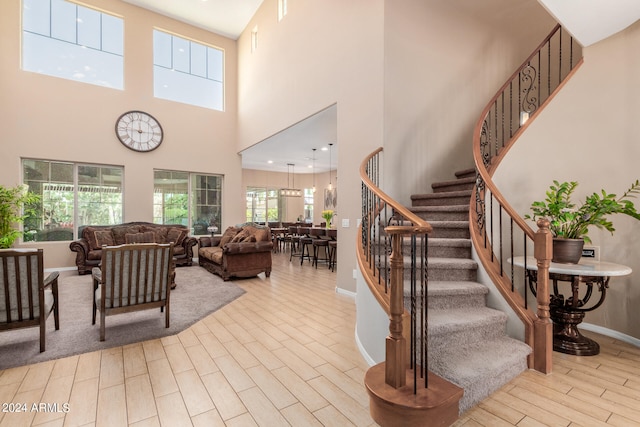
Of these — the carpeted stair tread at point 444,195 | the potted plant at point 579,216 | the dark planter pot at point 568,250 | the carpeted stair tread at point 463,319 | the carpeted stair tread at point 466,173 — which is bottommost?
the carpeted stair tread at point 463,319

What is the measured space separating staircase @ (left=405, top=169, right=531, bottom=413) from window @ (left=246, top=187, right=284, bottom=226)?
9796mm

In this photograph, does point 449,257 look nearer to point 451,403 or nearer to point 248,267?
point 451,403

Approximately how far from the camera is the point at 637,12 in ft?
9.21

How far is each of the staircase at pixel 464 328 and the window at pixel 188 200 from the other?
6047 mm

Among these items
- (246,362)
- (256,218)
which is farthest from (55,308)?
(256,218)

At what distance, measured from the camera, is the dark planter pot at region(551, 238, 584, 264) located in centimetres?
268

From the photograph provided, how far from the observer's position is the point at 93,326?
3.32 m

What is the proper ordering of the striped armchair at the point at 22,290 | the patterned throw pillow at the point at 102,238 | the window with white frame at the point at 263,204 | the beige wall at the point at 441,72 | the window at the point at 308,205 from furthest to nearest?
the window at the point at 308,205 < the window with white frame at the point at 263,204 < the patterned throw pillow at the point at 102,238 < the beige wall at the point at 441,72 < the striped armchair at the point at 22,290

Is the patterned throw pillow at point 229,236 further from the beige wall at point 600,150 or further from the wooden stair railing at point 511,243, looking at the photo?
the beige wall at point 600,150

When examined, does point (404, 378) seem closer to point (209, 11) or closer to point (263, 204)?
point (209, 11)

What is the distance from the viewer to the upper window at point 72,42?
6.29 m

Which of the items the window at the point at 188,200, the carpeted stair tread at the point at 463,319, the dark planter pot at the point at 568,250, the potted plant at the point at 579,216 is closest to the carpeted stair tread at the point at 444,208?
the potted plant at the point at 579,216

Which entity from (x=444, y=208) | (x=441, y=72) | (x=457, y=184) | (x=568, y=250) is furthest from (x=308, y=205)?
(x=568, y=250)

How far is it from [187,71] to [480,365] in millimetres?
9032
